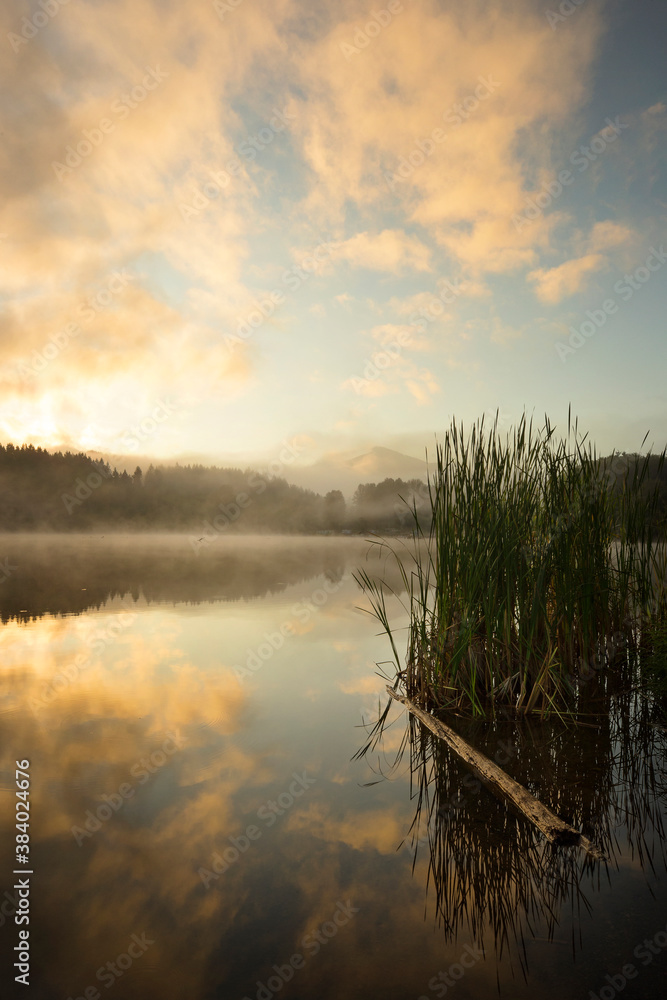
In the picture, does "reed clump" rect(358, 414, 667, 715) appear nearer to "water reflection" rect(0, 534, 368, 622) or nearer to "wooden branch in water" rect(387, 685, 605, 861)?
"wooden branch in water" rect(387, 685, 605, 861)

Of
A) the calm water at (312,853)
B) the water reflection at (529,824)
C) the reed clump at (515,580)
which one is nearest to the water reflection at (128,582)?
the calm water at (312,853)

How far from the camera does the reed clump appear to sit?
4.41 m

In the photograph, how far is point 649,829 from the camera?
2678 millimetres

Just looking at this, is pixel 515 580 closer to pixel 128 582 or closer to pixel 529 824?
pixel 529 824

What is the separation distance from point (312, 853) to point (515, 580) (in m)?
2.65

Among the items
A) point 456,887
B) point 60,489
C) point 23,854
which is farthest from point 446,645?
point 60,489

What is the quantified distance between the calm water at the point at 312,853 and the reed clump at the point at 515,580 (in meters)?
0.44

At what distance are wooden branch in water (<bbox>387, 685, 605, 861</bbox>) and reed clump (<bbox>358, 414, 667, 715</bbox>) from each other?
0.56 m

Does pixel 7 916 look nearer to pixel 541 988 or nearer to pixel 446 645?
pixel 541 988

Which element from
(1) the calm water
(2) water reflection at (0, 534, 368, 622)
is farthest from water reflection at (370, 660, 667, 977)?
(2) water reflection at (0, 534, 368, 622)

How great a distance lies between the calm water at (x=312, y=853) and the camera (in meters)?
1.96

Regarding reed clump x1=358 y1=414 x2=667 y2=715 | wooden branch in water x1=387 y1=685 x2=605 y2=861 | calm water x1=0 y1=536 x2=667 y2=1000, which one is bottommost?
calm water x1=0 y1=536 x2=667 y2=1000

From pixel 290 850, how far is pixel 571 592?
3184mm

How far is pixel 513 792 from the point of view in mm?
2855
